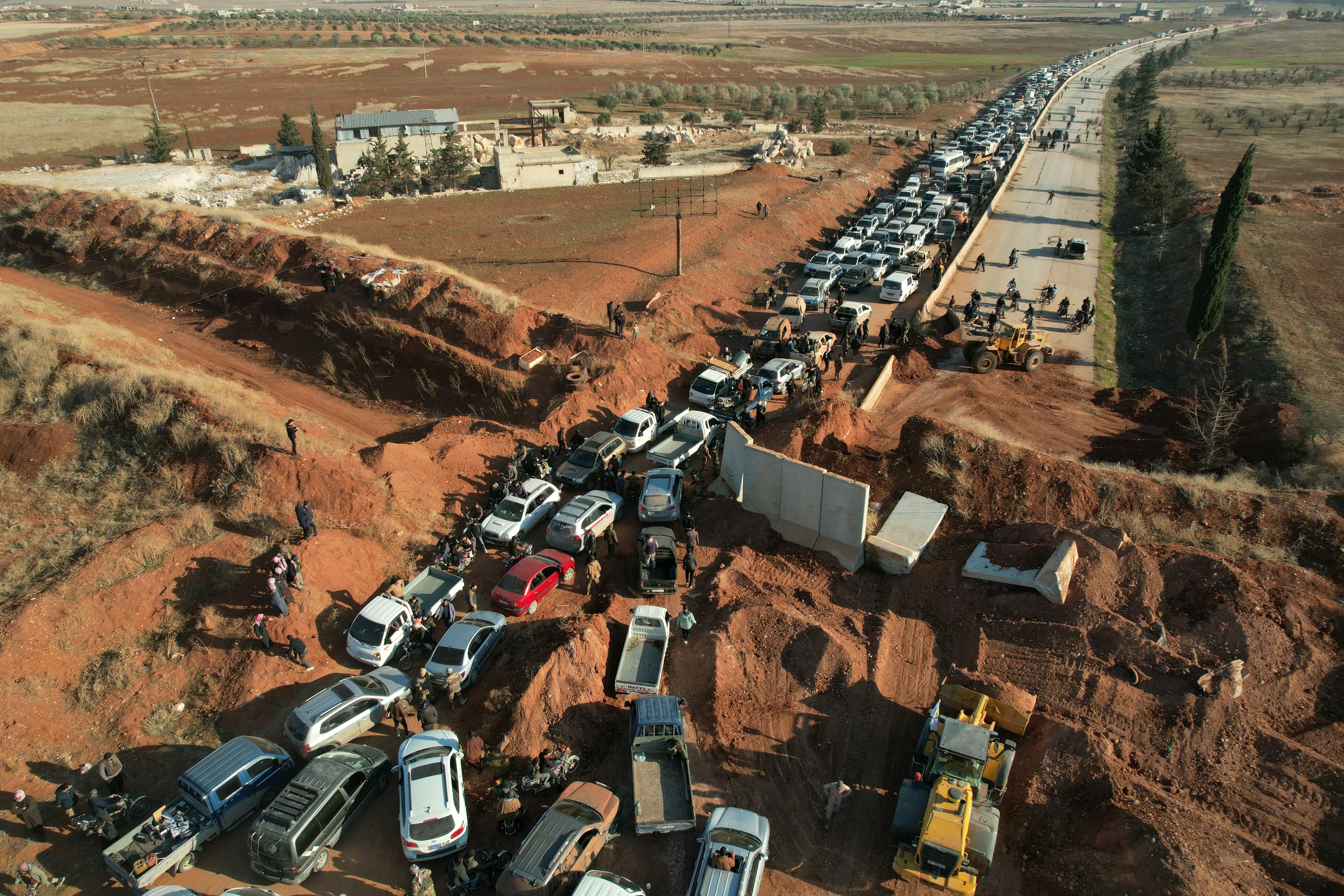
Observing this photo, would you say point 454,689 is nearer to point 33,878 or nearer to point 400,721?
point 400,721

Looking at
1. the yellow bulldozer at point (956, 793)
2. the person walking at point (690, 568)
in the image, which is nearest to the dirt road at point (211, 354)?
the person walking at point (690, 568)

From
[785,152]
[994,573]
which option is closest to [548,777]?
[994,573]

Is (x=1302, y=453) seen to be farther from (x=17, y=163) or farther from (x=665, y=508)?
(x=17, y=163)

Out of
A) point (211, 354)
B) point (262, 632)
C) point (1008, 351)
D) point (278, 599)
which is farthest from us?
point (211, 354)

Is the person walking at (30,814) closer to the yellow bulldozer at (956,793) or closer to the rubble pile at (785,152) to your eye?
the yellow bulldozer at (956,793)

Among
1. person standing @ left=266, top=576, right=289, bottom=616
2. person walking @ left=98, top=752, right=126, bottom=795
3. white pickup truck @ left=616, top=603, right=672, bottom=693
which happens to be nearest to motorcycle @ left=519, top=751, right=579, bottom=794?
white pickup truck @ left=616, top=603, right=672, bottom=693

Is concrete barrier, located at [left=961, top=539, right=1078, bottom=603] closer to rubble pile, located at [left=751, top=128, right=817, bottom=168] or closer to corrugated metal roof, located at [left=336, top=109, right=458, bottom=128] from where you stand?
rubble pile, located at [left=751, top=128, right=817, bottom=168]

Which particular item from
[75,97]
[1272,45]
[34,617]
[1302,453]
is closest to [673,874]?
[34,617]
